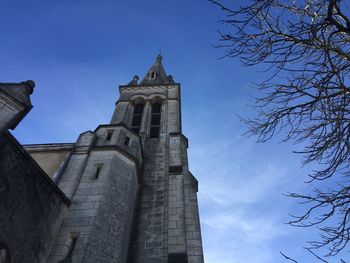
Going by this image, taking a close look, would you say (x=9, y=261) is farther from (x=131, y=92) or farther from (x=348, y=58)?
(x=131, y=92)

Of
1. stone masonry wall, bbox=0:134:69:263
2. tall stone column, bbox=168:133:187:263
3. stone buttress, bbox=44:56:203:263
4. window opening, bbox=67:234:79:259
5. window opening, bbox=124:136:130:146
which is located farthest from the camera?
window opening, bbox=124:136:130:146

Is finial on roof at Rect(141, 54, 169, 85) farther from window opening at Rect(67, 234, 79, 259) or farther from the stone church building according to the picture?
window opening at Rect(67, 234, 79, 259)

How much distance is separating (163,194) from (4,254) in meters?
6.65

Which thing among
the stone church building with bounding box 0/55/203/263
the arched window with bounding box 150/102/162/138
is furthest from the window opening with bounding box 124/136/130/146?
the arched window with bounding box 150/102/162/138

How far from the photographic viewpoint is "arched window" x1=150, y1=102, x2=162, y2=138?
17.9 metres

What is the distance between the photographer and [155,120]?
63.9ft

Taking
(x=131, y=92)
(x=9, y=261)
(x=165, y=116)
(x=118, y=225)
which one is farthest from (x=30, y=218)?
(x=131, y=92)

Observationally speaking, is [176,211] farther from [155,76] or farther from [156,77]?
[155,76]

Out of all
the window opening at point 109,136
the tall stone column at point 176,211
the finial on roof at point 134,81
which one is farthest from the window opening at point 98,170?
the finial on roof at point 134,81

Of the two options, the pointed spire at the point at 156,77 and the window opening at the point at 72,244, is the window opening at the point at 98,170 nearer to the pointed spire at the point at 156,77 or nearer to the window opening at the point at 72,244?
the window opening at the point at 72,244

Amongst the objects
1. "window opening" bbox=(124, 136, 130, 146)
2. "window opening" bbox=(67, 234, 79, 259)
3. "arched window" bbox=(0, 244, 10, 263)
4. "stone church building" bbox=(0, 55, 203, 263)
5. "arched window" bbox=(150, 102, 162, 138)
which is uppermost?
"arched window" bbox=(150, 102, 162, 138)

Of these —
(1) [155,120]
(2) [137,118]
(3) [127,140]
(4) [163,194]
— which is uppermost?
(2) [137,118]

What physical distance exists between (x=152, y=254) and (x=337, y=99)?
7670mm

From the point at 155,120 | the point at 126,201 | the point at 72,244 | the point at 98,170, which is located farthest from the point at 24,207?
the point at 155,120
